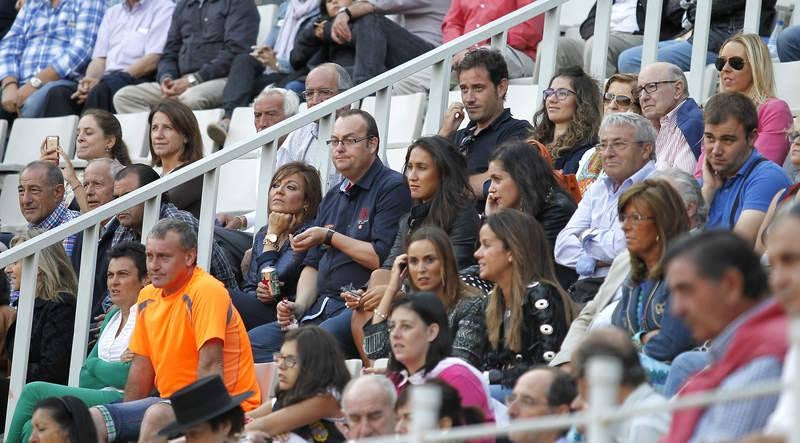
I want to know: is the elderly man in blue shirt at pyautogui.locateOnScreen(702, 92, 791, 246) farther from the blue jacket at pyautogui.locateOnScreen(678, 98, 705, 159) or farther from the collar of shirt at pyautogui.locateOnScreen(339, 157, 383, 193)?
the collar of shirt at pyautogui.locateOnScreen(339, 157, 383, 193)

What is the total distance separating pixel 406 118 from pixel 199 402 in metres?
3.76

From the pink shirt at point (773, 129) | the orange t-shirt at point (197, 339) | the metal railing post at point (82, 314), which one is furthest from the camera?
the metal railing post at point (82, 314)

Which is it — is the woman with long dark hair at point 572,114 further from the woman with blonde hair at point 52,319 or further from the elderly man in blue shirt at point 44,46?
the elderly man in blue shirt at point 44,46

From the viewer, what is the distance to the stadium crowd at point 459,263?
192 inches

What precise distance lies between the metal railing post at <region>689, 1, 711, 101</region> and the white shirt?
1.34 metres

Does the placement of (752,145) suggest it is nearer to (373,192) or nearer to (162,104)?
(373,192)

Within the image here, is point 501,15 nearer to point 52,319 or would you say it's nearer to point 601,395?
point 52,319

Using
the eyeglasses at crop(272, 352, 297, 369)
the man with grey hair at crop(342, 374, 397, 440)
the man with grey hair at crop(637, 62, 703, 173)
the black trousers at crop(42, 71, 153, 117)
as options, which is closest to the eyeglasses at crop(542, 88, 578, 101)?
the man with grey hair at crop(637, 62, 703, 173)

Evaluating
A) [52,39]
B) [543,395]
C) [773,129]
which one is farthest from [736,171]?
[52,39]

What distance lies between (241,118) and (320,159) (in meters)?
2.53

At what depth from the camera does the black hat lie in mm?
6270

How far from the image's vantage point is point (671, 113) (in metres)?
7.82

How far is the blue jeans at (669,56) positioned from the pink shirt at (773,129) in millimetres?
1523

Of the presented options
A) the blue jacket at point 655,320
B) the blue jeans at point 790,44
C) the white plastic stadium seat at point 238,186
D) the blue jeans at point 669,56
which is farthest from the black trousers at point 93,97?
the blue jacket at point 655,320
